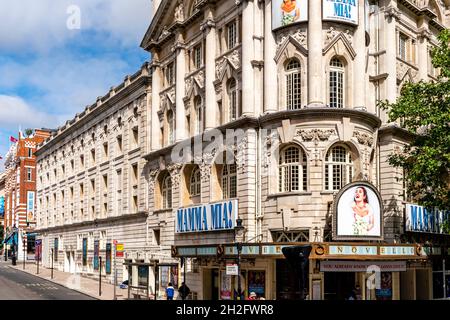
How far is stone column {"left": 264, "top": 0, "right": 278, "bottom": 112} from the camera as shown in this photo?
3734cm

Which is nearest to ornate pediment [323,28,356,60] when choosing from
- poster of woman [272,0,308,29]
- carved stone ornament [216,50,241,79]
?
poster of woman [272,0,308,29]

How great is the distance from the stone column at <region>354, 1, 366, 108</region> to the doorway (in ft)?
31.8

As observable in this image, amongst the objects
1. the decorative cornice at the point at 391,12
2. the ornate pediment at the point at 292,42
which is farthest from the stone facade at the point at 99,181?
the decorative cornice at the point at 391,12

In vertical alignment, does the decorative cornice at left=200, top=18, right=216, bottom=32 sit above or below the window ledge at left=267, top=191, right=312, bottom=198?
above

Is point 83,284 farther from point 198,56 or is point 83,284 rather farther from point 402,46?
point 402,46

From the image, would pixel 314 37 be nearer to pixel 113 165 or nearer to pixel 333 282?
pixel 333 282

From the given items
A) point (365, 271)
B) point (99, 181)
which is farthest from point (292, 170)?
point (99, 181)

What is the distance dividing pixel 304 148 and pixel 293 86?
397cm

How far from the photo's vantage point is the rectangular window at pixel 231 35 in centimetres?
4153

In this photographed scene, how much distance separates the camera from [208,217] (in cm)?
4144

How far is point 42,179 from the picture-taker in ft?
304

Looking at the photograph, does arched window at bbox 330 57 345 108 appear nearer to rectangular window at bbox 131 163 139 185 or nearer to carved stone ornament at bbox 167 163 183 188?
carved stone ornament at bbox 167 163 183 188

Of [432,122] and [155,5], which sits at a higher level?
[155,5]
